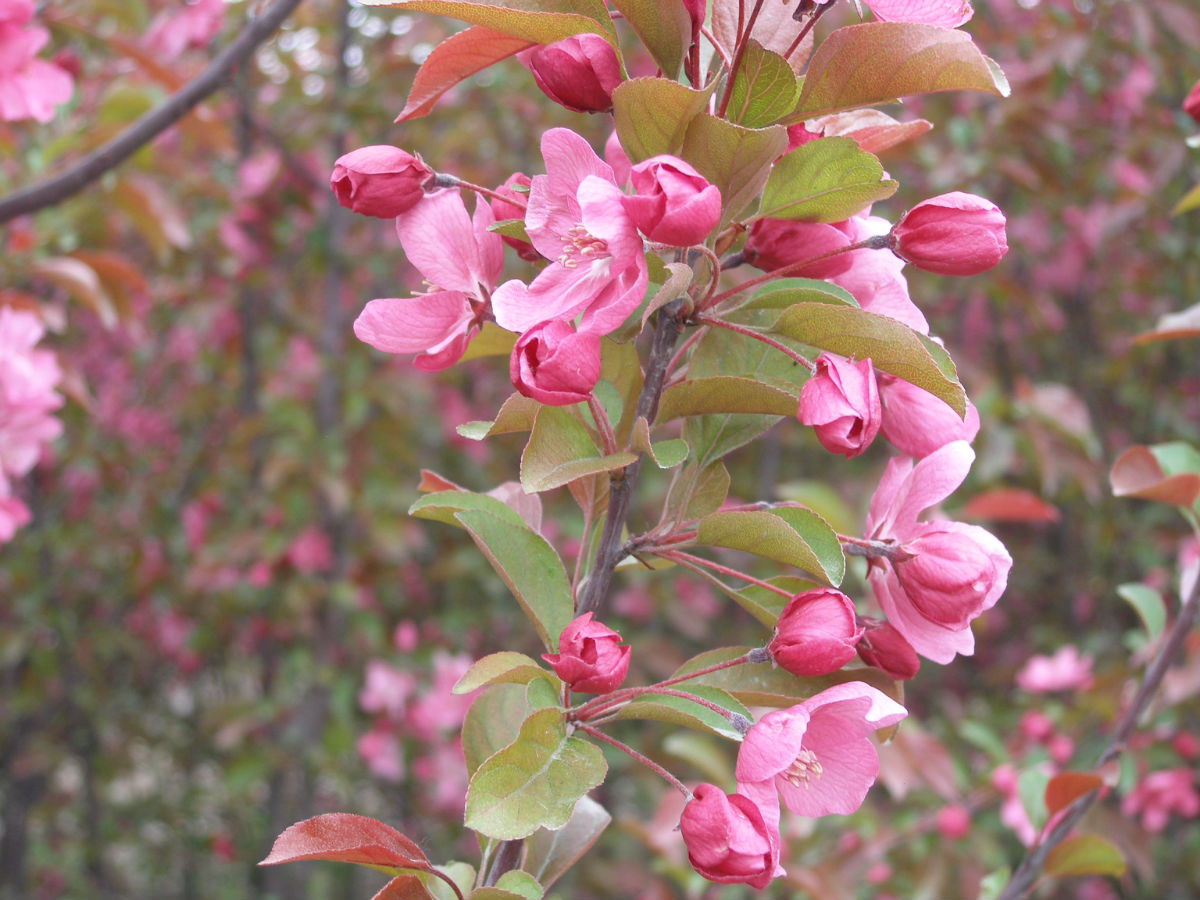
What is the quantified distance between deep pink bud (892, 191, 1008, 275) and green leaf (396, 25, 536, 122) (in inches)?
A: 10.8

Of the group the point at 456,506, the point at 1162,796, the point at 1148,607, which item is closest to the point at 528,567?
the point at 456,506

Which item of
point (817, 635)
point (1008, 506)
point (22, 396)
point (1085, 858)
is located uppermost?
point (817, 635)

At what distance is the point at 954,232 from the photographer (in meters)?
0.65

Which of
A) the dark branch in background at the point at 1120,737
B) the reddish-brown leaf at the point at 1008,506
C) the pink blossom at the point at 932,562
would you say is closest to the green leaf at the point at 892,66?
the pink blossom at the point at 932,562

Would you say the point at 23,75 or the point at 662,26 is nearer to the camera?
the point at 662,26

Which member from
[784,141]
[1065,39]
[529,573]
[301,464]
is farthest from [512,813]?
[1065,39]

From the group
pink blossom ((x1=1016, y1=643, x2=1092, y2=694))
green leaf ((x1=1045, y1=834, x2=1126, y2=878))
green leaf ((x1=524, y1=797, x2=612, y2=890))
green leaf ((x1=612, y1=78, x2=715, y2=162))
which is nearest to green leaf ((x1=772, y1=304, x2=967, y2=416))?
green leaf ((x1=612, y1=78, x2=715, y2=162))

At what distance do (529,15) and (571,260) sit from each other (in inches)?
5.9

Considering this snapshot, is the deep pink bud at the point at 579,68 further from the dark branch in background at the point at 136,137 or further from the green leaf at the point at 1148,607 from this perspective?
the green leaf at the point at 1148,607

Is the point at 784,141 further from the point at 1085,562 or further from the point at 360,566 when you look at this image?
the point at 1085,562

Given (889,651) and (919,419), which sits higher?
(919,419)

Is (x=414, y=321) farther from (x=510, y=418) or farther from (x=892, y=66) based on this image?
(x=892, y=66)

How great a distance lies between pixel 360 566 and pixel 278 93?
5.40ft

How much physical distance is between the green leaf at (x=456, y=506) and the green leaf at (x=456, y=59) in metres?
0.25
